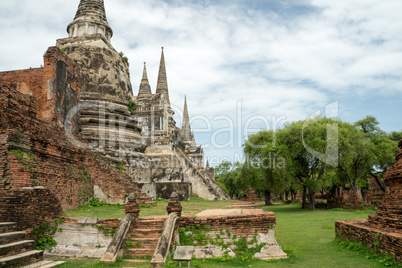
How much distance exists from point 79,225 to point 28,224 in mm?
1045

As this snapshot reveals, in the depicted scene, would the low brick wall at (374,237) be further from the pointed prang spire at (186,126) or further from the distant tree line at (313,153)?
the pointed prang spire at (186,126)

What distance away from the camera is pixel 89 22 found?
798 inches

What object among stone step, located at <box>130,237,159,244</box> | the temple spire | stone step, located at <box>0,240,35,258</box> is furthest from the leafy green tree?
stone step, located at <box>0,240,35,258</box>

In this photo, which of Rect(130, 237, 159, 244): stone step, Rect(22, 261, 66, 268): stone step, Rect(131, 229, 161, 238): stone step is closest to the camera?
Rect(22, 261, 66, 268): stone step

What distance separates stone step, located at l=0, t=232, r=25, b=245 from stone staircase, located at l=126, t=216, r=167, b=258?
217 centimetres

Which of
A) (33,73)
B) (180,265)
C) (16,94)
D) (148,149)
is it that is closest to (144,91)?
(148,149)

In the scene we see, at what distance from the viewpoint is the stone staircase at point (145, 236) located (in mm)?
6480

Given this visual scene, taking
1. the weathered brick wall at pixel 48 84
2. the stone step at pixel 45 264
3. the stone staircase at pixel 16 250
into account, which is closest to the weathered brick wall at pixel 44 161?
the stone staircase at pixel 16 250

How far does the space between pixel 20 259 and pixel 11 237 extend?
66 centimetres

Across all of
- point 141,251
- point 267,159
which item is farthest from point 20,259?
point 267,159

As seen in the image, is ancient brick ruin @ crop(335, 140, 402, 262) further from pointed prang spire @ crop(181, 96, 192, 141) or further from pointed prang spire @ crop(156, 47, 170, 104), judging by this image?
pointed prang spire @ crop(181, 96, 192, 141)

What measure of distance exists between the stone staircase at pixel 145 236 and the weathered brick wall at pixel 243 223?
67 cm

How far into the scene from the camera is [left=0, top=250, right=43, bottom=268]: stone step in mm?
5205

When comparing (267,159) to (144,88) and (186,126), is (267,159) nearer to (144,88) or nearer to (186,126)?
(144,88)
